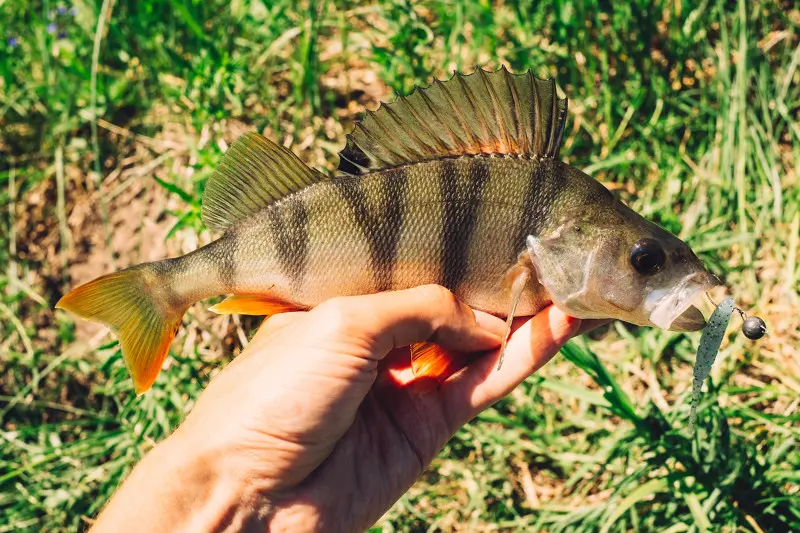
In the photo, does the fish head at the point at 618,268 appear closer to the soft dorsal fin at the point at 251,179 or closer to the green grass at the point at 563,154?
the green grass at the point at 563,154

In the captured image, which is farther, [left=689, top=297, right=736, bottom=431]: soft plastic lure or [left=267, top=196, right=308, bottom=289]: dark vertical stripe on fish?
[left=267, top=196, right=308, bottom=289]: dark vertical stripe on fish

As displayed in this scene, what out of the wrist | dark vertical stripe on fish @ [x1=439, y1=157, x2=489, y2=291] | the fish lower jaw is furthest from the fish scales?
the wrist

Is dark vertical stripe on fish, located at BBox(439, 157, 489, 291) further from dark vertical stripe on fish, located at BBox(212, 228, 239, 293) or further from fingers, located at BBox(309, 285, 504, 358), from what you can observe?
dark vertical stripe on fish, located at BBox(212, 228, 239, 293)

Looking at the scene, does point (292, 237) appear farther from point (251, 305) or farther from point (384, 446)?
point (384, 446)

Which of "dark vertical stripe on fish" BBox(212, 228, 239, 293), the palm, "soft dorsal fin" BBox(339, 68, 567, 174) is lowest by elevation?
the palm

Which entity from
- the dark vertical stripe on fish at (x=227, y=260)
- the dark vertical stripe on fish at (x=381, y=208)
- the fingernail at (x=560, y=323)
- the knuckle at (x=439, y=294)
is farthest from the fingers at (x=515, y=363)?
the dark vertical stripe on fish at (x=227, y=260)

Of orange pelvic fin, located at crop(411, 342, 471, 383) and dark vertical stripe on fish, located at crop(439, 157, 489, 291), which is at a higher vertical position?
dark vertical stripe on fish, located at crop(439, 157, 489, 291)

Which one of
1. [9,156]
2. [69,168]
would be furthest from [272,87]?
[9,156]

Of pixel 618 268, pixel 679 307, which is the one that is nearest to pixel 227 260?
pixel 618 268
